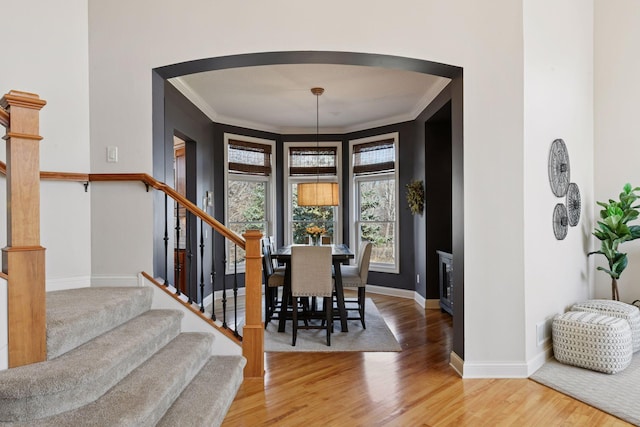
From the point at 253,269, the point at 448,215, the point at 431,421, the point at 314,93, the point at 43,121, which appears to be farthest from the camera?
the point at 448,215

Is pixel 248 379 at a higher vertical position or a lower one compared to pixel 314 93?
lower

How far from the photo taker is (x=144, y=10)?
119 inches

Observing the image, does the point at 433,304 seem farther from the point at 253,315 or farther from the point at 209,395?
the point at 209,395

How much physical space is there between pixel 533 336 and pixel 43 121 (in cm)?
398

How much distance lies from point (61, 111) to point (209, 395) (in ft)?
7.37

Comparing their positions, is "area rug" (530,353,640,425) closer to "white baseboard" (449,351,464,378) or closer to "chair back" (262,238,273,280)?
"white baseboard" (449,351,464,378)

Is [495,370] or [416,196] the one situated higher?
[416,196]

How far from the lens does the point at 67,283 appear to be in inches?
113

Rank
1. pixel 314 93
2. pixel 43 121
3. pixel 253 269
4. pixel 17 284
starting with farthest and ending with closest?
1. pixel 314 93
2. pixel 253 269
3. pixel 43 121
4. pixel 17 284

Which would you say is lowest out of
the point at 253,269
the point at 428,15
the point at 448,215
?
the point at 253,269

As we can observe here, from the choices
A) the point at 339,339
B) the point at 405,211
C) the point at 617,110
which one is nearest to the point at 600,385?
the point at 339,339

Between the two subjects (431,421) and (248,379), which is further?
(248,379)

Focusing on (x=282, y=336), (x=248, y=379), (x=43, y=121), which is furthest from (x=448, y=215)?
(x=43, y=121)

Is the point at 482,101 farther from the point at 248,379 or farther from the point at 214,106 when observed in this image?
the point at 214,106
